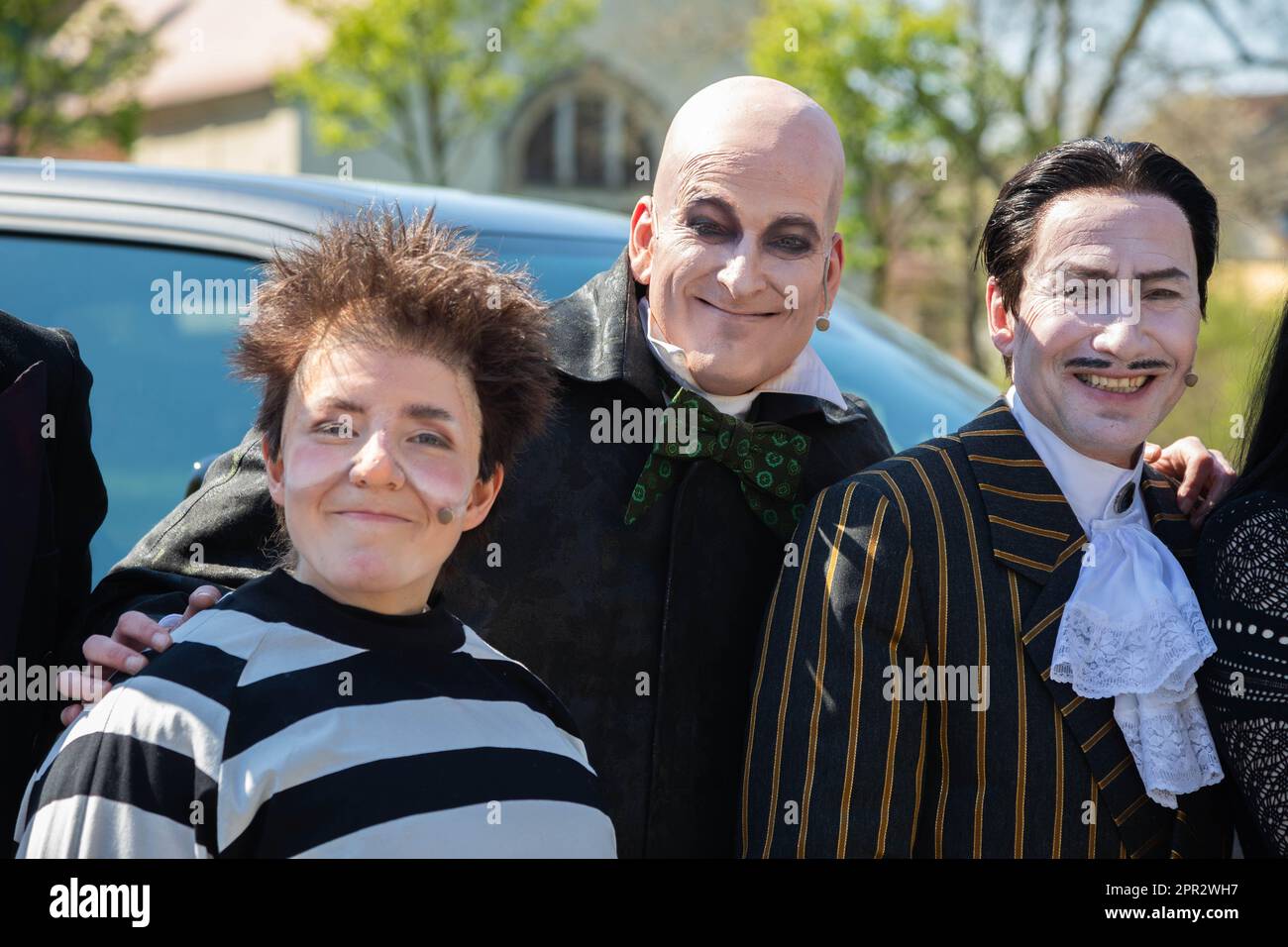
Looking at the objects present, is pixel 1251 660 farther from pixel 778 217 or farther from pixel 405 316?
pixel 405 316

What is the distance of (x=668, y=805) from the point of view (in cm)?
254

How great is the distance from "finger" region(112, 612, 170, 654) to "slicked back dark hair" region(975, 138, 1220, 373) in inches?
59.3

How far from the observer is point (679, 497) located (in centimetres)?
261

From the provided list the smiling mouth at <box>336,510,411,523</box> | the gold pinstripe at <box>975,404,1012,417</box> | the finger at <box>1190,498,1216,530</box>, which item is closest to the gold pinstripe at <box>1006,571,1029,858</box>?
the gold pinstripe at <box>975,404,1012,417</box>

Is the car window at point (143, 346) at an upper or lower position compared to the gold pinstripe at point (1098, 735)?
upper

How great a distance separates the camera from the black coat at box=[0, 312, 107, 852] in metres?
2.23

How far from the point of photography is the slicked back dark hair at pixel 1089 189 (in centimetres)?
250

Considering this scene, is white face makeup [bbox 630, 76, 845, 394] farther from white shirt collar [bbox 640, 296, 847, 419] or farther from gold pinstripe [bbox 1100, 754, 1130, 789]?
gold pinstripe [bbox 1100, 754, 1130, 789]

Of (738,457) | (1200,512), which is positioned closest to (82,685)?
Result: (738,457)

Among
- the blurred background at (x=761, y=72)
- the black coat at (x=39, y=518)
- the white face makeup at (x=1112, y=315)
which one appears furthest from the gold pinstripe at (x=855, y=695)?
the blurred background at (x=761, y=72)

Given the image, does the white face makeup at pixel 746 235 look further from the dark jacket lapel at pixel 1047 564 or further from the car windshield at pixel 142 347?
the car windshield at pixel 142 347

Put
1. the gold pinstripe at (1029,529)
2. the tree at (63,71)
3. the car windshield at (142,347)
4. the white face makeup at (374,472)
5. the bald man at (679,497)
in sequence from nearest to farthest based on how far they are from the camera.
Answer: the white face makeup at (374,472) → the gold pinstripe at (1029,529) → the bald man at (679,497) → the car windshield at (142,347) → the tree at (63,71)

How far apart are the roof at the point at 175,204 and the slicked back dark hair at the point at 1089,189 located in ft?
3.70

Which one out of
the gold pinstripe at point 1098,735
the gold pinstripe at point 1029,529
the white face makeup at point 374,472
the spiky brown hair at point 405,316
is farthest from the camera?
the gold pinstripe at point 1029,529
